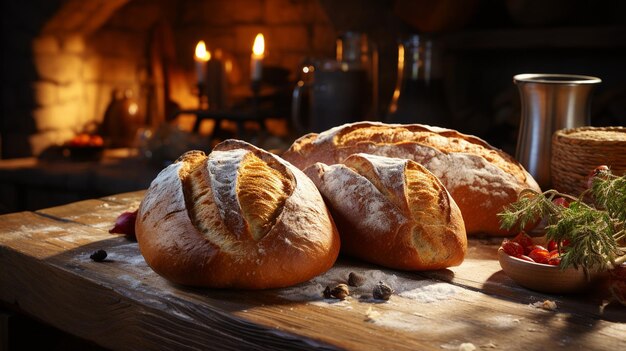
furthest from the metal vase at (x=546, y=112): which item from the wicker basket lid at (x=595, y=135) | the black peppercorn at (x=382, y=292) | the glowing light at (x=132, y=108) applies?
the glowing light at (x=132, y=108)

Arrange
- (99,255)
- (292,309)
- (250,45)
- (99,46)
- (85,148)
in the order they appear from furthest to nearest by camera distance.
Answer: (250,45) → (99,46) → (85,148) → (99,255) → (292,309)

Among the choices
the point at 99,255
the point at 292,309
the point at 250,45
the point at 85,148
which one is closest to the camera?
the point at 292,309

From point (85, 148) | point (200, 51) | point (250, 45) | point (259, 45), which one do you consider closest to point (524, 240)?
point (259, 45)

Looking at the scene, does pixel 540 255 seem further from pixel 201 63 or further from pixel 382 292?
pixel 201 63

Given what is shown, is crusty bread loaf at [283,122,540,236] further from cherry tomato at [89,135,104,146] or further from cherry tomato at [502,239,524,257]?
cherry tomato at [89,135,104,146]

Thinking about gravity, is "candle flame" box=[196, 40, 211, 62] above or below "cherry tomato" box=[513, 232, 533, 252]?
above

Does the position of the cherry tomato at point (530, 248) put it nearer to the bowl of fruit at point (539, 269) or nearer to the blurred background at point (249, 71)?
the bowl of fruit at point (539, 269)

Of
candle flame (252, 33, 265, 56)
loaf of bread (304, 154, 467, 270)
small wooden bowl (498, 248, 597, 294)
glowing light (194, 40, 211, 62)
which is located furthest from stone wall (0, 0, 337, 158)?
small wooden bowl (498, 248, 597, 294)
